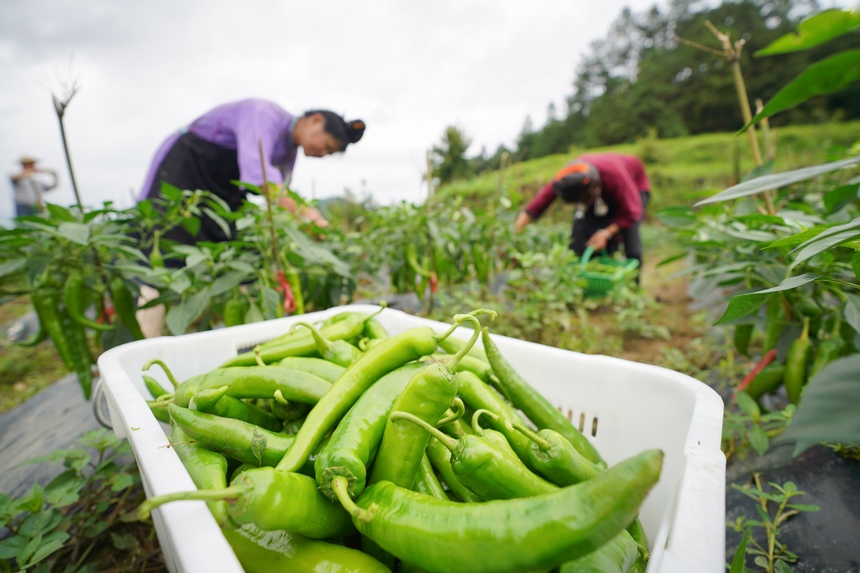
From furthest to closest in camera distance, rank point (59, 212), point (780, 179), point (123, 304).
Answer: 1. point (123, 304)
2. point (59, 212)
3. point (780, 179)

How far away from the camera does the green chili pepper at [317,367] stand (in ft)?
3.53

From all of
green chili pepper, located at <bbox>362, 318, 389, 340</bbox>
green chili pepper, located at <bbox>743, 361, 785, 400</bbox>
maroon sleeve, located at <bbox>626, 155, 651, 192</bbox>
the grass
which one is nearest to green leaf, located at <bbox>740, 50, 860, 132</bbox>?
green chili pepper, located at <bbox>362, 318, 389, 340</bbox>

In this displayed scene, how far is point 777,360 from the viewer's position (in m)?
1.47

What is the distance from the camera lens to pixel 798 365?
1346mm

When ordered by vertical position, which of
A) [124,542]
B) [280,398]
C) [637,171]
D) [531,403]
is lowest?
[124,542]

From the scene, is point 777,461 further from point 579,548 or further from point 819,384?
point 579,548

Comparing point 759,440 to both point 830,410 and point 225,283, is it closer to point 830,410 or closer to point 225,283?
point 830,410

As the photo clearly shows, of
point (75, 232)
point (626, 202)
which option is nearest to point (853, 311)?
point (75, 232)

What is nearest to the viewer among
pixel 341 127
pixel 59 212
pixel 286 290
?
pixel 59 212

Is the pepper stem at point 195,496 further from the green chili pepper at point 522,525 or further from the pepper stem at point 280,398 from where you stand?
the pepper stem at point 280,398

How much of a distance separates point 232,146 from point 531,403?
8.84 feet

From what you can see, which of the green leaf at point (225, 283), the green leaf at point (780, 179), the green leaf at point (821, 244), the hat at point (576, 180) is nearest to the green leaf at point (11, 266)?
the green leaf at point (225, 283)

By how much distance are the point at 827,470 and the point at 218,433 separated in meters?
1.62

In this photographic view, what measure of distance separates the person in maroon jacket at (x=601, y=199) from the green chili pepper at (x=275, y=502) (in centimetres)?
401
